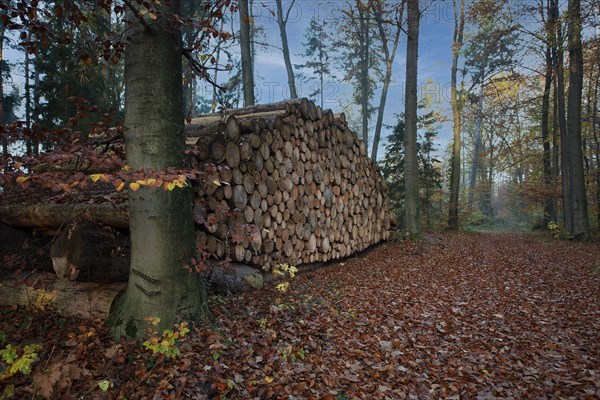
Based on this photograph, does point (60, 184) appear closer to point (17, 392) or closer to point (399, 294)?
point (17, 392)

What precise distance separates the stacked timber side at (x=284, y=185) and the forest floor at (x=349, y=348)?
0.93 metres

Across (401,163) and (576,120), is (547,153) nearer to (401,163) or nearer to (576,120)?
(576,120)

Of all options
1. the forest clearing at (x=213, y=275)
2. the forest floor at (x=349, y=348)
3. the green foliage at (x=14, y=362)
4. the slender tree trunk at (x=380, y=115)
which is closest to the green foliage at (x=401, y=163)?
the slender tree trunk at (x=380, y=115)

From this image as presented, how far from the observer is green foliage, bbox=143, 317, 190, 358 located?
279 cm

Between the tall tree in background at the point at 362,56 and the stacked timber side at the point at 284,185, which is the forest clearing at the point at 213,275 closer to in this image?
the stacked timber side at the point at 284,185

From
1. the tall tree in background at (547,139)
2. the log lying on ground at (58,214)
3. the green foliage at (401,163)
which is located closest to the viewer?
the log lying on ground at (58,214)

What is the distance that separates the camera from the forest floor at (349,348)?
8.84 feet

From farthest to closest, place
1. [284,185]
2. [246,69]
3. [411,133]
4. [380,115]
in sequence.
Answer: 1. [380,115]
2. [246,69]
3. [411,133]
4. [284,185]

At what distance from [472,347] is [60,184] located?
4.22 meters

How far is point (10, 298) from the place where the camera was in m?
4.21

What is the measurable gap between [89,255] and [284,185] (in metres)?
3.44

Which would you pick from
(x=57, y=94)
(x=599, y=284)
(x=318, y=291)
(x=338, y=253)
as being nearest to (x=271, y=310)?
(x=318, y=291)

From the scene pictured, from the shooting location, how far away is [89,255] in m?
3.62

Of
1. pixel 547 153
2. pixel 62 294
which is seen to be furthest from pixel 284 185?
pixel 547 153
